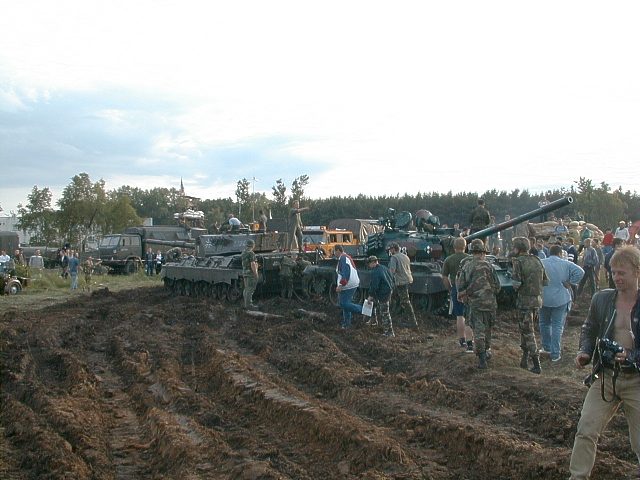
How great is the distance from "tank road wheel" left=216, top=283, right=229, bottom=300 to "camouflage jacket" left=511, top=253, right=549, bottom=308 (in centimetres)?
1206

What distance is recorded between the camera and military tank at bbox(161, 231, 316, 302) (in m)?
20.0

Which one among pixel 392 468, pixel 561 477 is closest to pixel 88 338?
pixel 392 468

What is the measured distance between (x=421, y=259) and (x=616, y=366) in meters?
12.9

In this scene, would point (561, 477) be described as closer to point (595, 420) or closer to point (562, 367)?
point (595, 420)

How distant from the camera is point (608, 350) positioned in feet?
15.4

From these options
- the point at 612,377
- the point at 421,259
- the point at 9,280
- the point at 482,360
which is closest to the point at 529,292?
the point at 482,360

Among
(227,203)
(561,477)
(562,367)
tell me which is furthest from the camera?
(227,203)

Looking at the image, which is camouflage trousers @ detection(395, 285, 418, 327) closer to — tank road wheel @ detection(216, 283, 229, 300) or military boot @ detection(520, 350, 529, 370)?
military boot @ detection(520, 350, 529, 370)

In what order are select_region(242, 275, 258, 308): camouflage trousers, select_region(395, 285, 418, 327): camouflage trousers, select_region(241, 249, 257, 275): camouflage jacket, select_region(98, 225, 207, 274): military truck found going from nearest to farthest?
select_region(395, 285, 418, 327): camouflage trousers
select_region(241, 249, 257, 275): camouflage jacket
select_region(242, 275, 258, 308): camouflage trousers
select_region(98, 225, 207, 274): military truck

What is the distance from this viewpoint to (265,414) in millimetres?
7426

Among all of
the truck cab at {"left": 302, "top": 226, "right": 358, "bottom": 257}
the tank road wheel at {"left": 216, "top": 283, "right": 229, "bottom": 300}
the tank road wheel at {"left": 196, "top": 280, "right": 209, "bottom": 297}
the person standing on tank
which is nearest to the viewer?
the tank road wheel at {"left": 216, "top": 283, "right": 229, "bottom": 300}

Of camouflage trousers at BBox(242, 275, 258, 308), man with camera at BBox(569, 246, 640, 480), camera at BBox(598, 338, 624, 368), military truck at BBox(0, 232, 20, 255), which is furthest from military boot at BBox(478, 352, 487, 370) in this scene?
military truck at BBox(0, 232, 20, 255)

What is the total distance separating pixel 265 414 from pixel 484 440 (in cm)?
230

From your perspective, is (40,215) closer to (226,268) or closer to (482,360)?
(226,268)
